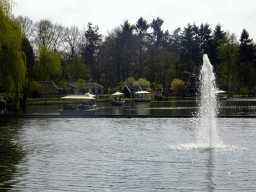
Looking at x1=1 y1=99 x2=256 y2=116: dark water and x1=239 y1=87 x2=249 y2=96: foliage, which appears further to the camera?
x1=239 y1=87 x2=249 y2=96: foliage

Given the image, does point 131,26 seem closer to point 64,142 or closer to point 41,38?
point 41,38

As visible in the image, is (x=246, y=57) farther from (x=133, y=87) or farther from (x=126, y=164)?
(x=126, y=164)

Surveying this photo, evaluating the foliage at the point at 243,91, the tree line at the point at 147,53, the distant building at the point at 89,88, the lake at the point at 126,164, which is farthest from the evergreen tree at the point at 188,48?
the lake at the point at 126,164

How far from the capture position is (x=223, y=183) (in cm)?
1048

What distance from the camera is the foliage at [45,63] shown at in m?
88.8

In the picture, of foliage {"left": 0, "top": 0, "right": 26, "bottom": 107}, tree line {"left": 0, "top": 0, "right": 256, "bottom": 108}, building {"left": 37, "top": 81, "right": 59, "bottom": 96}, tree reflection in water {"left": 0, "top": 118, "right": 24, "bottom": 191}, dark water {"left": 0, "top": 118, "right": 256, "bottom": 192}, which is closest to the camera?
dark water {"left": 0, "top": 118, "right": 256, "bottom": 192}

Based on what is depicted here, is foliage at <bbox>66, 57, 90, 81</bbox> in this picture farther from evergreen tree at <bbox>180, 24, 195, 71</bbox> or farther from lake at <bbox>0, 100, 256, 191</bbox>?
lake at <bbox>0, 100, 256, 191</bbox>

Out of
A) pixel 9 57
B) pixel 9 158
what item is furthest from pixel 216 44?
pixel 9 158

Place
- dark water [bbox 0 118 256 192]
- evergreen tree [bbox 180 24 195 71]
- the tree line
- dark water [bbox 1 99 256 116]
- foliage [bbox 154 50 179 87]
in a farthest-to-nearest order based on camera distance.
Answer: evergreen tree [bbox 180 24 195 71] → foliage [bbox 154 50 179 87] → the tree line → dark water [bbox 1 99 256 116] → dark water [bbox 0 118 256 192]

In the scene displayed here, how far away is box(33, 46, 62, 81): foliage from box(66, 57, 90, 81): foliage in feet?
77.8

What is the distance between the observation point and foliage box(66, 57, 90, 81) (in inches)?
4537

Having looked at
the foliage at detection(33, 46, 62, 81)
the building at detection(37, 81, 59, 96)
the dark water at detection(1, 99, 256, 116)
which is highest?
the foliage at detection(33, 46, 62, 81)

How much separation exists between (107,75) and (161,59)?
2171 centimetres

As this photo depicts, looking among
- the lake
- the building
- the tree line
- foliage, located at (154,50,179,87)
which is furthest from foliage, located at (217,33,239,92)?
the lake
